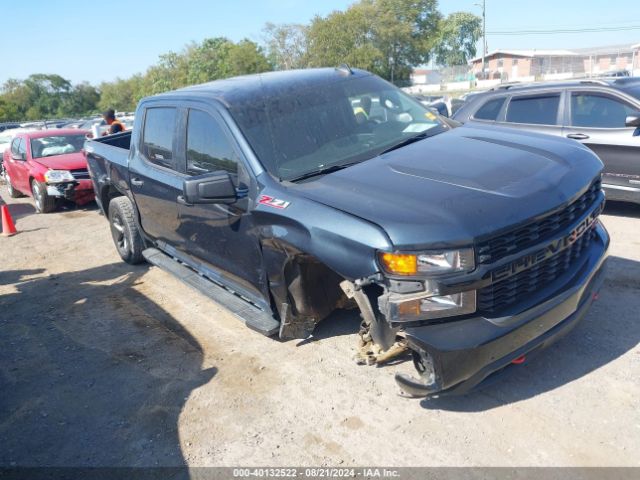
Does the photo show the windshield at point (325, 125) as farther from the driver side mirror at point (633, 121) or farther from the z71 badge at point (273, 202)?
the driver side mirror at point (633, 121)

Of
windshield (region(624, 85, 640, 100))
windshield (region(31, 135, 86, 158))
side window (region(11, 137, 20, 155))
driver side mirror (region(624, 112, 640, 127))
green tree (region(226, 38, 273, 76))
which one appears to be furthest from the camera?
green tree (region(226, 38, 273, 76))

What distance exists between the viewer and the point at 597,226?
3.78m

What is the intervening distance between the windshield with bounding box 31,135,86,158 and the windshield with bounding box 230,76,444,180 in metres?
8.82

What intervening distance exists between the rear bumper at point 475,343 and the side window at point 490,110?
15.9ft

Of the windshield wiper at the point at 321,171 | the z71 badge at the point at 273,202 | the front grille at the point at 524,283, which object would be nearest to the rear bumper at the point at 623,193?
the front grille at the point at 524,283

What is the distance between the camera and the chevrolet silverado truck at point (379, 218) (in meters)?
2.76

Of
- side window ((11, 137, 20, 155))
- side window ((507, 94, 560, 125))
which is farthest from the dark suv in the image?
side window ((11, 137, 20, 155))

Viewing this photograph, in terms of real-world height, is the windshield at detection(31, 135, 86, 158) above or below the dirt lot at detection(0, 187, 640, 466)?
above

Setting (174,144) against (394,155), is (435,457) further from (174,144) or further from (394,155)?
(174,144)

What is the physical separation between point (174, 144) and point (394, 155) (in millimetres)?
2038

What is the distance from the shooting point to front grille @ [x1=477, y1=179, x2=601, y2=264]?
273 cm

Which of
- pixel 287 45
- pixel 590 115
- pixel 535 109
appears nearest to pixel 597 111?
pixel 590 115

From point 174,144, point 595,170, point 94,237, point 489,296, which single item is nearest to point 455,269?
point 489,296

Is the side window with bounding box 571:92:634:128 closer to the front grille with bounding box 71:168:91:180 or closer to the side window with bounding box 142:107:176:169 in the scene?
the side window with bounding box 142:107:176:169
